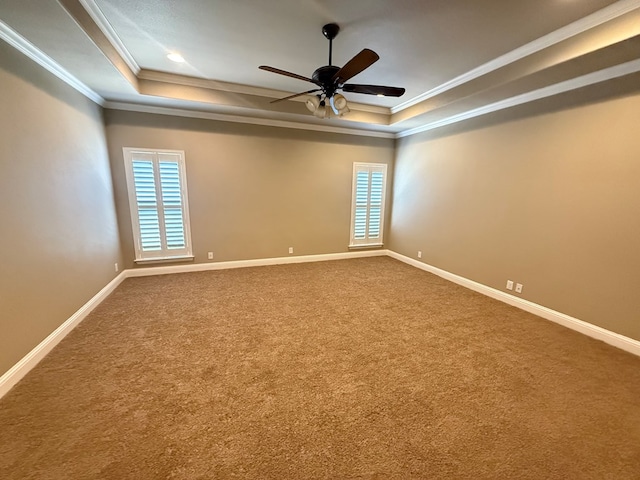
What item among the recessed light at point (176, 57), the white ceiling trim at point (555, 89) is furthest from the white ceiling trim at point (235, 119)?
the white ceiling trim at point (555, 89)

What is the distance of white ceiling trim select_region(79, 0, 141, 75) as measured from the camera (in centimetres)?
213

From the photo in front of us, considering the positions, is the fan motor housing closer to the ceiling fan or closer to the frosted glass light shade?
the ceiling fan

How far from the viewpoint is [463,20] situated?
2264 millimetres

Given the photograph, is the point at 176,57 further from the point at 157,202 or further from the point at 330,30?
the point at 157,202

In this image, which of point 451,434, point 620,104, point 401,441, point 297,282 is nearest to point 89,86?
point 297,282

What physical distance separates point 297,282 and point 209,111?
312 centimetres

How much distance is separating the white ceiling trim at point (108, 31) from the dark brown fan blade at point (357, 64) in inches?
80.1

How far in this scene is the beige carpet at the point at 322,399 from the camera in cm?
150

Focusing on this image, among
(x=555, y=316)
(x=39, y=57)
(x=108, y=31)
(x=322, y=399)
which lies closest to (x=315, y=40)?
(x=108, y=31)

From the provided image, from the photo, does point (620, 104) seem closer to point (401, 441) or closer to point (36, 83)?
point (401, 441)

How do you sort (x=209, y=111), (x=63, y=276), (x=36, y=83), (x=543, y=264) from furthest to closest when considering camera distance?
(x=209, y=111) < (x=543, y=264) < (x=63, y=276) < (x=36, y=83)

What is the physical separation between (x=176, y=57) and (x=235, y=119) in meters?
1.50

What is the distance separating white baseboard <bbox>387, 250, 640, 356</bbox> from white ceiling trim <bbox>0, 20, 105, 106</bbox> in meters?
5.74

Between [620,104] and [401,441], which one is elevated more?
[620,104]
